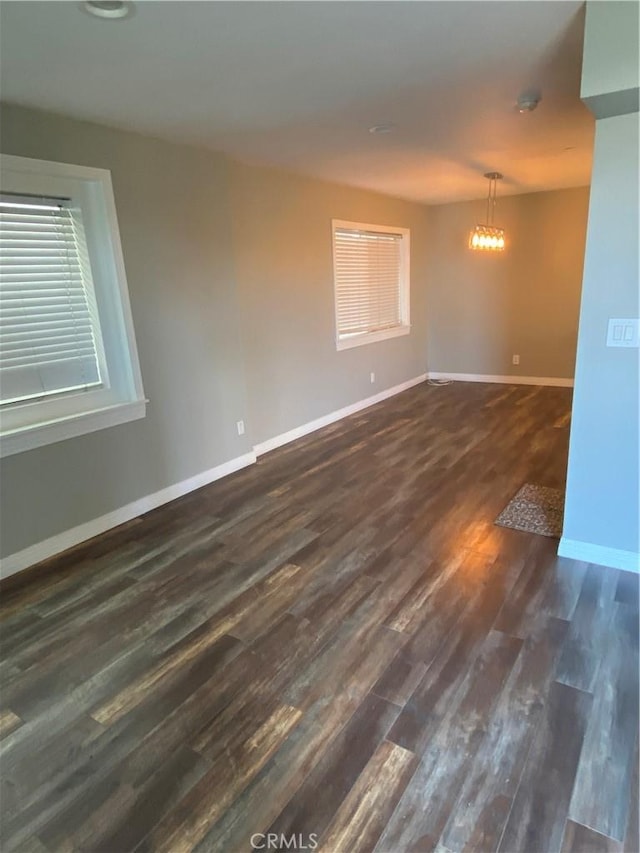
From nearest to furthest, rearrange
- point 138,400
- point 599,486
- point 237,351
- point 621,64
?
point 621,64, point 599,486, point 138,400, point 237,351

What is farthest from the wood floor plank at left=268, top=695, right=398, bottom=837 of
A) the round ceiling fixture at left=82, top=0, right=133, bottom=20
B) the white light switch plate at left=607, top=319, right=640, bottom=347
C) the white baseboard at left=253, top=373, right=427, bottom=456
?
the white baseboard at left=253, top=373, right=427, bottom=456

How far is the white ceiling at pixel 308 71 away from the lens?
1.75 metres

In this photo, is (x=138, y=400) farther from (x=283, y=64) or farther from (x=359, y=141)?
(x=359, y=141)

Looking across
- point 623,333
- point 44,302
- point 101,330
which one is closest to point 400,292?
point 101,330

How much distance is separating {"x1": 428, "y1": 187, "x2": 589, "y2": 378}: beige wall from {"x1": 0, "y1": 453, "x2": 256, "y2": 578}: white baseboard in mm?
4134

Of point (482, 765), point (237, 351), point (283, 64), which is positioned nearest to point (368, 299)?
point (237, 351)

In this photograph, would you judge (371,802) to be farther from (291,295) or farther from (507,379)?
(507,379)

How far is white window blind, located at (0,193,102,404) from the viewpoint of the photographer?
260cm

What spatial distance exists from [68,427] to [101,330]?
62 cm

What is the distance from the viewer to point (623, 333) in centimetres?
216

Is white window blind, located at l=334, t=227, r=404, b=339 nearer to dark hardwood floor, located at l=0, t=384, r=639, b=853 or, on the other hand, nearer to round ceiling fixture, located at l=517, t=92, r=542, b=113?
round ceiling fixture, located at l=517, t=92, r=542, b=113

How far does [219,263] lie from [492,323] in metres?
4.25

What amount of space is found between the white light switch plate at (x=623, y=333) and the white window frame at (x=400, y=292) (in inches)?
127

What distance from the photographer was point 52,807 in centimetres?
145
